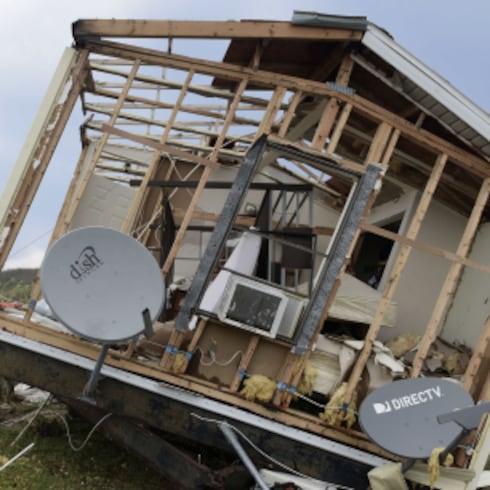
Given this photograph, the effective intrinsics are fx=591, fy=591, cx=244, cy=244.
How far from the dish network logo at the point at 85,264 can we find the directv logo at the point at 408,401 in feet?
9.91

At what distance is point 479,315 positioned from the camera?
8609 mm

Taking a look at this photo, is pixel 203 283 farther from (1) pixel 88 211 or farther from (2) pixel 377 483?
(1) pixel 88 211

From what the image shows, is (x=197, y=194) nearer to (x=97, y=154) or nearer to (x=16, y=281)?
(x=97, y=154)

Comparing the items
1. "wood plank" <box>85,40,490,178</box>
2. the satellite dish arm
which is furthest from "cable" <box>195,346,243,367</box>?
"wood plank" <box>85,40,490,178</box>

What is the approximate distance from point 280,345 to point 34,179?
3381mm

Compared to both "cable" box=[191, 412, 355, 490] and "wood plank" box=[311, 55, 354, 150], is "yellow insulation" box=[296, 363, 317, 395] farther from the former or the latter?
"wood plank" box=[311, 55, 354, 150]

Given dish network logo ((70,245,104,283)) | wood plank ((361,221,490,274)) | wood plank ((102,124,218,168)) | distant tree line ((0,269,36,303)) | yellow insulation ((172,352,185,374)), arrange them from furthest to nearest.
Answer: distant tree line ((0,269,36,303))
wood plank ((361,221,490,274))
wood plank ((102,124,218,168))
yellow insulation ((172,352,185,374))
dish network logo ((70,245,104,283))

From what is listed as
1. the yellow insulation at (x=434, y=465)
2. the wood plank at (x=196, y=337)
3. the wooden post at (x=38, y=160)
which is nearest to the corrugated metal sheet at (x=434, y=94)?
the wooden post at (x=38, y=160)

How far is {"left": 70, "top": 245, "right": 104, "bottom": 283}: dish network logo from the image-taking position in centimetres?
543

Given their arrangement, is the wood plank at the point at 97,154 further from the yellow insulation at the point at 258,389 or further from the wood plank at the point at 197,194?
the yellow insulation at the point at 258,389

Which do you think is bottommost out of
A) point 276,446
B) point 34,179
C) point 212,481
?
point 212,481

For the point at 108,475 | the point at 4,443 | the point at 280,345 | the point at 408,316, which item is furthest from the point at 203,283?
the point at 408,316

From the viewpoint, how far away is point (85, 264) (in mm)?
5453

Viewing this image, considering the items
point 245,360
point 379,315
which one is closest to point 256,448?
point 245,360
